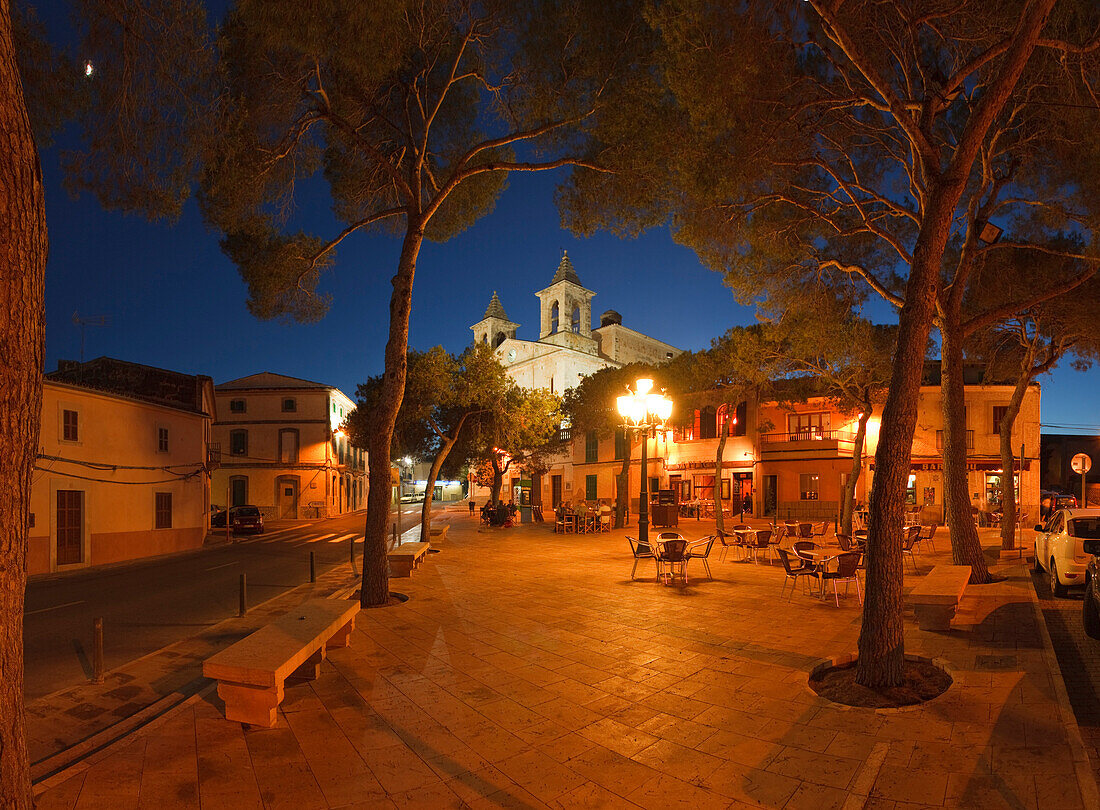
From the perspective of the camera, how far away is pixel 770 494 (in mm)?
31547

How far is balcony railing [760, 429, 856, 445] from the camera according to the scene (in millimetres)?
29734

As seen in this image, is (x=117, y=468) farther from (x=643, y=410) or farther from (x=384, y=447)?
(x=643, y=410)

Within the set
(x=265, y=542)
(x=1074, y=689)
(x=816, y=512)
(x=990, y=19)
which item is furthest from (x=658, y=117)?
(x=816, y=512)

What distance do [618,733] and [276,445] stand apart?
38550 mm

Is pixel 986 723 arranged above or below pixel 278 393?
below

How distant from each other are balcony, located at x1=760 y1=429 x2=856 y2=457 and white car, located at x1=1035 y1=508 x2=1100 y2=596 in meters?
19.6

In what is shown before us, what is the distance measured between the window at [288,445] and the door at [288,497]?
1267 millimetres

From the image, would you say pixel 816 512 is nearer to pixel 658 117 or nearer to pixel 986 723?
pixel 658 117

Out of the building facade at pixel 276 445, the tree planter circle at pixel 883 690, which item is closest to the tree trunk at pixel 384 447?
the tree planter circle at pixel 883 690

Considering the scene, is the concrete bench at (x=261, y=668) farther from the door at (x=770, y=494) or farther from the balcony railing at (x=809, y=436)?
the door at (x=770, y=494)

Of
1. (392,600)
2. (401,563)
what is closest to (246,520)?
(401,563)

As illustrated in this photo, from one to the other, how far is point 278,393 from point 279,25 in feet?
116

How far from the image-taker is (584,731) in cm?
448

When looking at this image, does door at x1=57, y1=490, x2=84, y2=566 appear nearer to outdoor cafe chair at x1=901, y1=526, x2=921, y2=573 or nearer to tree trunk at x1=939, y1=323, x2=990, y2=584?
tree trunk at x1=939, y1=323, x2=990, y2=584
